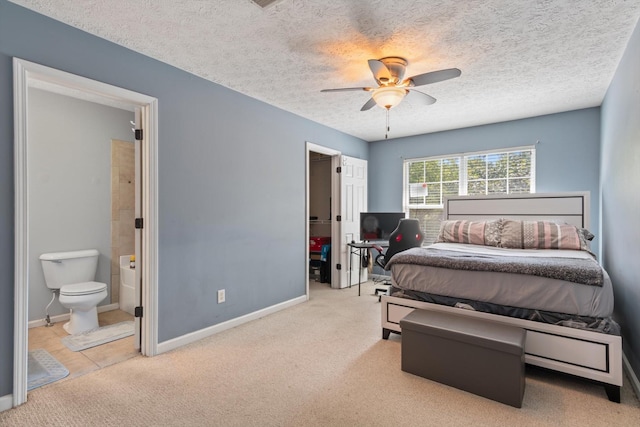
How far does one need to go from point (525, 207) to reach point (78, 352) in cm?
487

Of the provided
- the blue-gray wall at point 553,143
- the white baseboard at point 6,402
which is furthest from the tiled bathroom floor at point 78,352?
the blue-gray wall at point 553,143

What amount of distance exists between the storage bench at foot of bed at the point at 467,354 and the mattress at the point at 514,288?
0.23 m

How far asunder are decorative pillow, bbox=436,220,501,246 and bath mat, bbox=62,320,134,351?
351cm

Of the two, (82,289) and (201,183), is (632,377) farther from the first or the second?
(82,289)

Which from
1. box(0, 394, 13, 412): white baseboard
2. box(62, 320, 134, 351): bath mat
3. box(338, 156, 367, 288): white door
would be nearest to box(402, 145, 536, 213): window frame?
box(338, 156, 367, 288): white door

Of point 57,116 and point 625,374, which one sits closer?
point 625,374

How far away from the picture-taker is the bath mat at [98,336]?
289cm

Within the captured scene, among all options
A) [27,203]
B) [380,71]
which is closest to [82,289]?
[27,203]

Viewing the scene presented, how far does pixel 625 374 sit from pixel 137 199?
397 centimetres

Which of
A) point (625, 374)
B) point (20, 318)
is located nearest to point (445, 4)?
point (625, 374)

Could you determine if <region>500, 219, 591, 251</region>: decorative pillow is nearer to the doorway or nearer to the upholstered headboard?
the upholstered headboard

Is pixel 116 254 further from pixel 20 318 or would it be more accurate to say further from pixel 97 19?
pixel 97 19

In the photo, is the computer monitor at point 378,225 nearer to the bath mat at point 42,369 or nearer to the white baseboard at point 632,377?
the white baseboard at point 632,377

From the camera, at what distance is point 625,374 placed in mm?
2346
